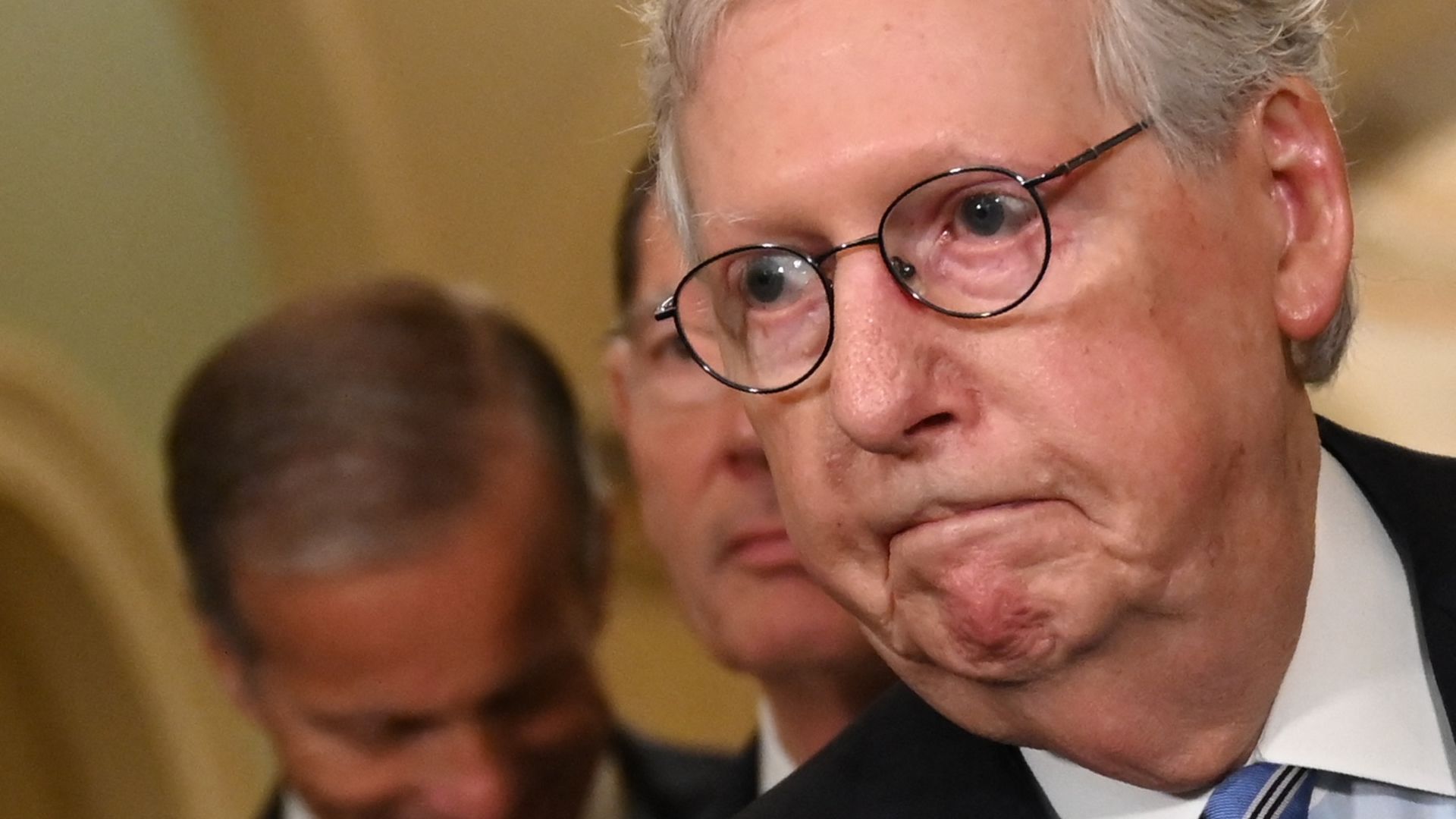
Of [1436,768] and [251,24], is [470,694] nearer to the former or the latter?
[251,24]

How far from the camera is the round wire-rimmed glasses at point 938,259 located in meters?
1.05

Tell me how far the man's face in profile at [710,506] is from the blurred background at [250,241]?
38mm

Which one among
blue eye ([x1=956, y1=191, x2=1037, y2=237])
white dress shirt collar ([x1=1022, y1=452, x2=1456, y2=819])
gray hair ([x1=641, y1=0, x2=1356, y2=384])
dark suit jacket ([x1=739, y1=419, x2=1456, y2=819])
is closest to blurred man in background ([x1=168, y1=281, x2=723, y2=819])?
dark suit jacket ([x1=739, y1=419, x2=1456, y2=819])

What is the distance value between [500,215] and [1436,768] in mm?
1138

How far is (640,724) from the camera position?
1.69m

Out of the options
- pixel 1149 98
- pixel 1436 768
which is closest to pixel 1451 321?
pixel 1436 768

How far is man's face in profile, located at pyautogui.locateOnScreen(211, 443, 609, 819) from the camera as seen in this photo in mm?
1555

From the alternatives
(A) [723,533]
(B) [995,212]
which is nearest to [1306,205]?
(B) [995,212]

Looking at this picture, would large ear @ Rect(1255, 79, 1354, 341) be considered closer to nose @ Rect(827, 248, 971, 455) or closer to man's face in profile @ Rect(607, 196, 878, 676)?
nose @ Rect(827, 248, 971, 455)

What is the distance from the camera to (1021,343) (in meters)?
1.05

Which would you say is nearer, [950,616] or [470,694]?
[950,616]

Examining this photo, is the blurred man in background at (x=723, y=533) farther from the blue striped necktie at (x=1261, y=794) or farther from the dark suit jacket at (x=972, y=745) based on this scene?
the blue striped necktie at (x=1261, y=794)

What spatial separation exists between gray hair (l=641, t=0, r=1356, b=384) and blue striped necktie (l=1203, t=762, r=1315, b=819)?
0.33 m

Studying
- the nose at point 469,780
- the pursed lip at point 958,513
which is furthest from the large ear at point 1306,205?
the nose at point 469,780
